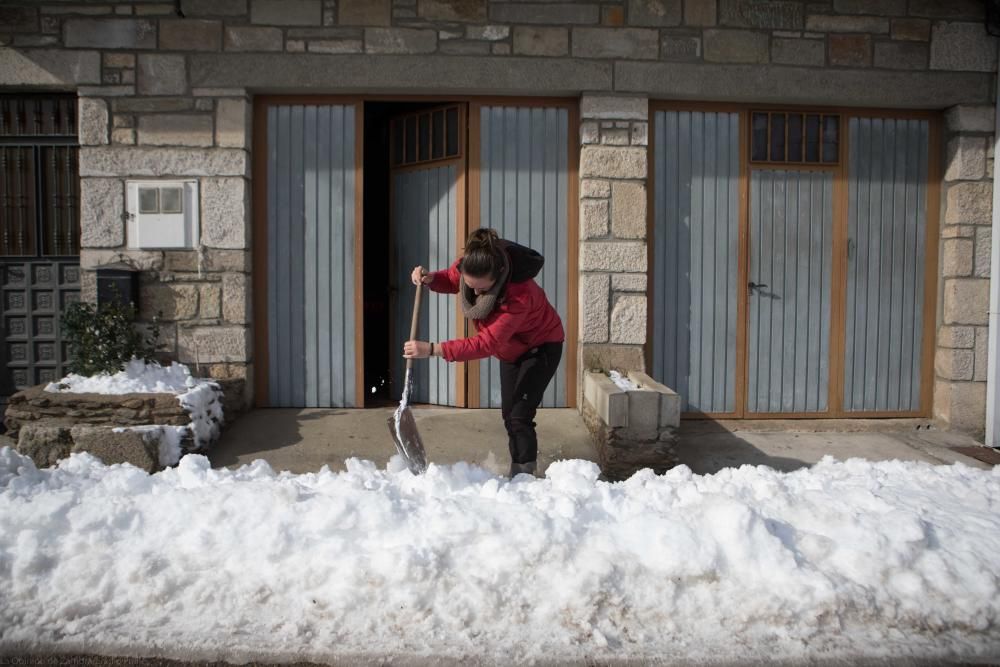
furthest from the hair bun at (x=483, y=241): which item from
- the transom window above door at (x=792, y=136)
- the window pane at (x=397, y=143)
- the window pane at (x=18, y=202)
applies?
the window pane at (x=18, y=202)

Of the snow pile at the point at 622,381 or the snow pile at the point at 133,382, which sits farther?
the snow pile at the point at 622,381

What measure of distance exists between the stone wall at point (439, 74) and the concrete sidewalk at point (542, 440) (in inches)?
27.0

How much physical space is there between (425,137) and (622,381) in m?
2.85

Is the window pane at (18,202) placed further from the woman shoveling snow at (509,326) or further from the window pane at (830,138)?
the window pane at (830,138)

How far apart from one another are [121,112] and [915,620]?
6108 millimetres

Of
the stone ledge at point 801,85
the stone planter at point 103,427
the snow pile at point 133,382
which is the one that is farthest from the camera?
the stone ledge at point 801,85

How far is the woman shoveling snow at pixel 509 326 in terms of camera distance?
370 centimetres

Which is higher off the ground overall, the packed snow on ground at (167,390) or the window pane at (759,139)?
the window pane at (759,139)

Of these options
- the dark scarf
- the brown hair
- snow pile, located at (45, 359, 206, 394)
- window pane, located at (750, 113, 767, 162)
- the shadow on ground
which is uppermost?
window pane, located at (750, 113, 767, 162)

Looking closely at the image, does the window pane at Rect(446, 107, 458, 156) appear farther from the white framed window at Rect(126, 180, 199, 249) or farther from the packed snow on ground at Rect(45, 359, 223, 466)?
the packed snow on ground at Rect(45, 359, 223, 466)

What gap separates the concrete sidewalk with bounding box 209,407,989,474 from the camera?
4.91m

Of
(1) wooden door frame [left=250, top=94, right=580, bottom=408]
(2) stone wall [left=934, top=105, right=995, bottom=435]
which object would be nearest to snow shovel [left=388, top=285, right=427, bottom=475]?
(1) wooden door frame [left=250, top=94, right=580, bottom=408]

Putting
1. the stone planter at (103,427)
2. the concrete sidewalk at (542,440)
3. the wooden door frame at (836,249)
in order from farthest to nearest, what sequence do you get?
1. the wooden door frame at (836,249)
2. the concrete sidewalk at (542,440)
3. the stone planter at (103,427)

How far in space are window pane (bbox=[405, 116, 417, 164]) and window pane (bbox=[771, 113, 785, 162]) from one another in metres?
3.20
